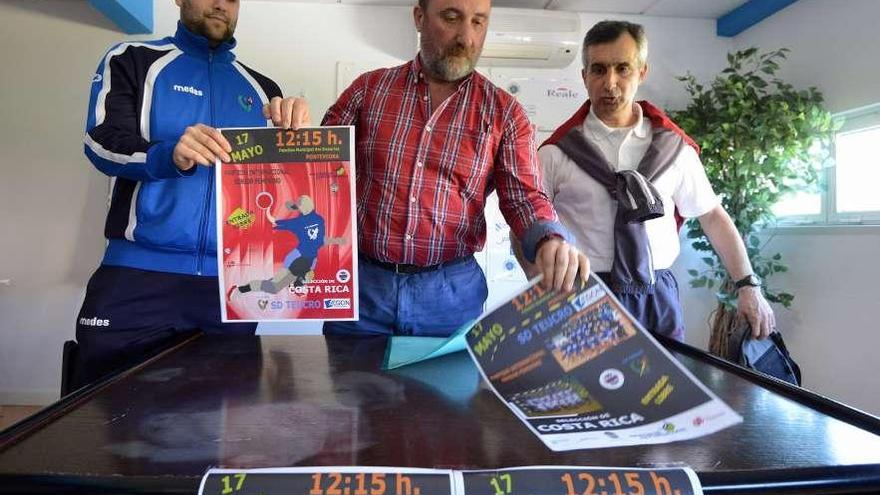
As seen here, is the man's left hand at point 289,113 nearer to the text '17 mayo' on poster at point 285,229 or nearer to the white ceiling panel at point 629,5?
the text '17 mayo' on poster at point 285,229

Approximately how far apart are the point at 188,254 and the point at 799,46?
348cm

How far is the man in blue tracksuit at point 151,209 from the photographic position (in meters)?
1.12

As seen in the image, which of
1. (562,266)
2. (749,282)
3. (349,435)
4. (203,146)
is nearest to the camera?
(349,435)

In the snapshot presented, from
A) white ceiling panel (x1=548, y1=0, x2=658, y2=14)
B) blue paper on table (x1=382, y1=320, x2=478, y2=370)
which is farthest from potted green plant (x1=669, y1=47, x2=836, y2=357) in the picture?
blue paper on table (x1=382, y1=320, x2=478, y2=370)

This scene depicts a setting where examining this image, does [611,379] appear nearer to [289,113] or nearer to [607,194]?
[289,113]

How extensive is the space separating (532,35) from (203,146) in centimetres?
273

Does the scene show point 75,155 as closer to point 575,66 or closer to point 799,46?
point 575,66

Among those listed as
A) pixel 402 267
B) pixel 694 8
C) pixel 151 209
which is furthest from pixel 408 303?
pixel 694 8

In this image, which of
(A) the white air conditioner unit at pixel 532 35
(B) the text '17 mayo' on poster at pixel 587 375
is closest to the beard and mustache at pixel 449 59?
(B) the text '17 mayo' on poster at pixel 587 375

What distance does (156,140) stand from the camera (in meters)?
1.23

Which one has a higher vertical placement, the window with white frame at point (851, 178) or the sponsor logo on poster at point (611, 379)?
the window with white frame at point (851, 178)

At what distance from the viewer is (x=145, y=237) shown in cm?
115

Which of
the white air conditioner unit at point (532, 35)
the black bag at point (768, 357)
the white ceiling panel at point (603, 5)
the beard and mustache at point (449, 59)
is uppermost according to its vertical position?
the white ceiling panel at point (603, 5)

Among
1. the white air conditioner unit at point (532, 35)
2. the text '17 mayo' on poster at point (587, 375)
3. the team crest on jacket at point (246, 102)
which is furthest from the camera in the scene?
the white air conditioner unit at point (532, 35)
